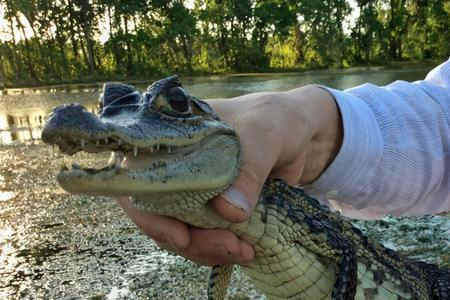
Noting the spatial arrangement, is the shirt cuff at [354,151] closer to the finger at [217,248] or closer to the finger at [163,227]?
the finger at [217,248]

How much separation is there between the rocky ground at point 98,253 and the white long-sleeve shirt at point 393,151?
141cm

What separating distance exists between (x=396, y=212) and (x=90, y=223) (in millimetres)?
3672

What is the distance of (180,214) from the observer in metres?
1.91

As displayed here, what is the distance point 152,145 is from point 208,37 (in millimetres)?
41513

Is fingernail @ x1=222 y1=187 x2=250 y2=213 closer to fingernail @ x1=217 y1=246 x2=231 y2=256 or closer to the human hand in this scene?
the human hand

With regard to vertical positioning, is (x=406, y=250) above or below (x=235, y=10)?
below

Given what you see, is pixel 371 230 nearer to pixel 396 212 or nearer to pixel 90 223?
pixel 396 212

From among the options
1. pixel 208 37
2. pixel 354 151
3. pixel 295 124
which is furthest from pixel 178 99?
pixel 208 37

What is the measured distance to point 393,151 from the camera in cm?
248

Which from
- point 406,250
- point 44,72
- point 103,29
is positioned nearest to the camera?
point 406,250

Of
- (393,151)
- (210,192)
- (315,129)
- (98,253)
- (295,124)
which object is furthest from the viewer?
(98,253)

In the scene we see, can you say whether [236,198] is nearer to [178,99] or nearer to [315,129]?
[178,99]

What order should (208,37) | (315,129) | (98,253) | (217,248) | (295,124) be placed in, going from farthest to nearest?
(208,37) < (98,253) < (315,129) < (295,124) < (217,248)

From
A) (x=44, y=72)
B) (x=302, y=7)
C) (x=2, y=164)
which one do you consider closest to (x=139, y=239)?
(x=2, y=164)
